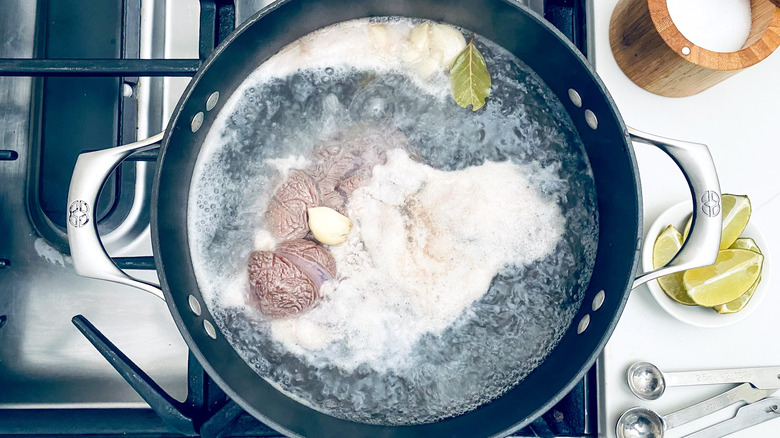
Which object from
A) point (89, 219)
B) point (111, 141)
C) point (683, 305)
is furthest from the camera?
point (111, 141)

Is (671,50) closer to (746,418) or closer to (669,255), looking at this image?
(669,255)

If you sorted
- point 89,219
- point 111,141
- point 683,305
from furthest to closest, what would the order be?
point 111,141, point 683,305, point 89,219

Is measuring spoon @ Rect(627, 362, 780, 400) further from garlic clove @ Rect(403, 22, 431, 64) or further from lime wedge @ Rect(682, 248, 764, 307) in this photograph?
garlic clove @ Rect(403, 22, 431, 64)

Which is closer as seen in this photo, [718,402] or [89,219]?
[89,219]

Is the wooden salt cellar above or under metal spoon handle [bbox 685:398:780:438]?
above

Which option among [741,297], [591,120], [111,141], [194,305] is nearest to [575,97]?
[591,120]

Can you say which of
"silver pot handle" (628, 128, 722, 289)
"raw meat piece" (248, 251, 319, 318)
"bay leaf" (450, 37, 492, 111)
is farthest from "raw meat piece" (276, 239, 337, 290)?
"silver pot handle" (628, 128, 722, 289)

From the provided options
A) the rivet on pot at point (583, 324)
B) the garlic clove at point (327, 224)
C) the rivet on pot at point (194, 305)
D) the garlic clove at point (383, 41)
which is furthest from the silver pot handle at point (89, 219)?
the rivet on pot at point (583, 324)
